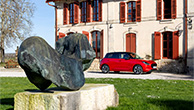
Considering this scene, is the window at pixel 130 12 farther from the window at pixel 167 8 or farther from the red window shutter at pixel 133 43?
the window at pixel 167 8

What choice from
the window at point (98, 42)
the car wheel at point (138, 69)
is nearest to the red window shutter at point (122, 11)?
the window at point (98, 42)

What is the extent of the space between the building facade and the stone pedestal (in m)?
14.4

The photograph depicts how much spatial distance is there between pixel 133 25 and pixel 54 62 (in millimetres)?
17273

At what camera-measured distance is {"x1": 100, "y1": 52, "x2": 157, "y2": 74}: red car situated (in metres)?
15.7

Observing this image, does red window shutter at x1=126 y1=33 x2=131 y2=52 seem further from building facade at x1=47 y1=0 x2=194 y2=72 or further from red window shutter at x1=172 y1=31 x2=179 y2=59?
red window shutter at x1=172 y1=31 x2=179 y2=59

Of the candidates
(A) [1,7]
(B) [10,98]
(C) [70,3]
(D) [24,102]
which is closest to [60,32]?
(C) [70,3]

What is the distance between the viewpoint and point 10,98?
627 centimetres

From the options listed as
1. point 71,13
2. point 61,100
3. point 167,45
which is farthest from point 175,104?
point 71,13

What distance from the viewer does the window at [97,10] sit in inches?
860

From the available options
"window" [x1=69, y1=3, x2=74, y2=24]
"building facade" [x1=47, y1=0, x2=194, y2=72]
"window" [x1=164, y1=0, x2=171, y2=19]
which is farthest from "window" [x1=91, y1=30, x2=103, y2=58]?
"window" [x1=164, y1=0, x2=171, y2=19]

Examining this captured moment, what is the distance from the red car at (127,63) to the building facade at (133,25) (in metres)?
3.24

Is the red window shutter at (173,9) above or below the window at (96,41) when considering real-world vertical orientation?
above

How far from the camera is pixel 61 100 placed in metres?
3.66

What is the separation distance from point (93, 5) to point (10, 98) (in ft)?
56.4
